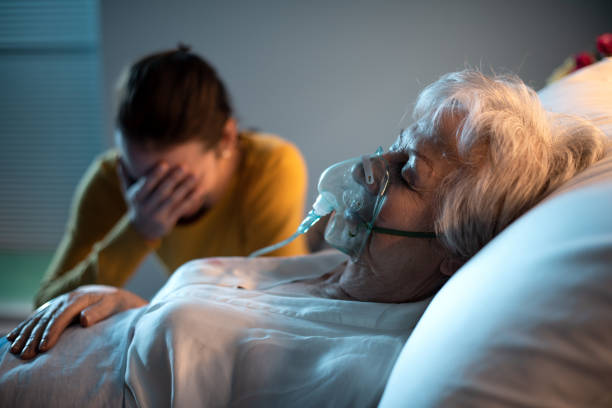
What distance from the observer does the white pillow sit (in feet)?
1.42

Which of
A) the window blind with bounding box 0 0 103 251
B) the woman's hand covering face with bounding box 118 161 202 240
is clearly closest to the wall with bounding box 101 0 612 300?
the window blind with bounding box 0 0 103 251

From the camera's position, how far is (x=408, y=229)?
87 centimetres

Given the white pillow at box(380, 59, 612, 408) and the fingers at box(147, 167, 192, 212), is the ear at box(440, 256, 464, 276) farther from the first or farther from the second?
the fingers at box(147, 167, 192, 212)

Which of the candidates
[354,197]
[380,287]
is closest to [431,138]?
[354,197]

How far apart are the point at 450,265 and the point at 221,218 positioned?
1.06 meters

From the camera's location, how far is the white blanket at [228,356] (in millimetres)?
719

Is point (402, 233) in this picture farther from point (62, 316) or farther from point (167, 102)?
point (167, 102)

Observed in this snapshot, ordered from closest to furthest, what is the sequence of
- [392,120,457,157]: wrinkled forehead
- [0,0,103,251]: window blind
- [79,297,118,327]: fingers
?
[392,120,457,157]: wrinkled forehead → [79,297,118,327]: fingers → [0,0,103,251]: window blind

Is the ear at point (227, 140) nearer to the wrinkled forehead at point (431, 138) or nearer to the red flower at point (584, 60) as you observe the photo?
the wrinkled forehead at point (431, 138)

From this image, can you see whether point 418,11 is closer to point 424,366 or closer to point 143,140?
point 143,140

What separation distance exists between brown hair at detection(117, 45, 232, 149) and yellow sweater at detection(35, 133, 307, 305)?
10.4 inches

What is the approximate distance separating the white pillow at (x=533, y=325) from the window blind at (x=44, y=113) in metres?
2.72

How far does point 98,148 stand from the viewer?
297cm

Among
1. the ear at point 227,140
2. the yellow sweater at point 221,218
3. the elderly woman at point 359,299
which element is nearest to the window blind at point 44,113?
the yellow sweater at point 221,218
